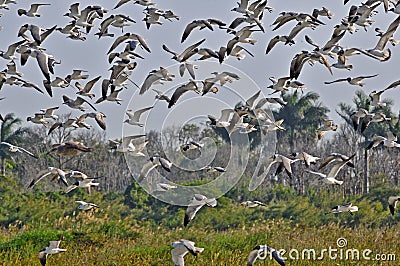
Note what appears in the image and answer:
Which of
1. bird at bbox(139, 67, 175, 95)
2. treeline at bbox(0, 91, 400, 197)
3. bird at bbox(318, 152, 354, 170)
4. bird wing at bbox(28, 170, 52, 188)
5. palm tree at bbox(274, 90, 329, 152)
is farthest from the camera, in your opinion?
palm tree at bbox(274, 90, 329, 152)

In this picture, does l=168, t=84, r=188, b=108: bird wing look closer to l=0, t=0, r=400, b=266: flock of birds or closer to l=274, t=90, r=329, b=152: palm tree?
l=0, t=0, r=400, b=266: flock of birds

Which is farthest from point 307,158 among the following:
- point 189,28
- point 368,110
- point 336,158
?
point 368,110

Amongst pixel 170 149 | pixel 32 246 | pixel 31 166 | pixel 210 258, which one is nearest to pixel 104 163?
pixel 31 166

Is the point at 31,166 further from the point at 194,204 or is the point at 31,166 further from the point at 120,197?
the point at 194,204

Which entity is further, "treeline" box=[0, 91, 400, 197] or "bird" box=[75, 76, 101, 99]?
"treeline" box=[0, 91, 400, 197]

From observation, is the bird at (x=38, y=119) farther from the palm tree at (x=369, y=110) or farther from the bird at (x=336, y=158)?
the palm tree at (x=369, y=110)

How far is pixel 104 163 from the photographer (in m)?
37.6

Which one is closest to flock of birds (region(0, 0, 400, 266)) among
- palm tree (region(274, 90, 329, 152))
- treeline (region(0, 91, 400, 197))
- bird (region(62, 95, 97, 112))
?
bird (region(62, 95, 97, 112))

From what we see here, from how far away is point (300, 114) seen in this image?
127 feet

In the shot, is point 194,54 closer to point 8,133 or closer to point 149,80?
point 149,80

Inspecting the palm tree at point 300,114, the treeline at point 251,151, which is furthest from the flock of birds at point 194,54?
the palm tree at point 300,114

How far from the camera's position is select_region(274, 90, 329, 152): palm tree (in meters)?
38.8

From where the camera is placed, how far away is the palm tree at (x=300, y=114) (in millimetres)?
38781

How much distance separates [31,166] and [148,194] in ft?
43.2
